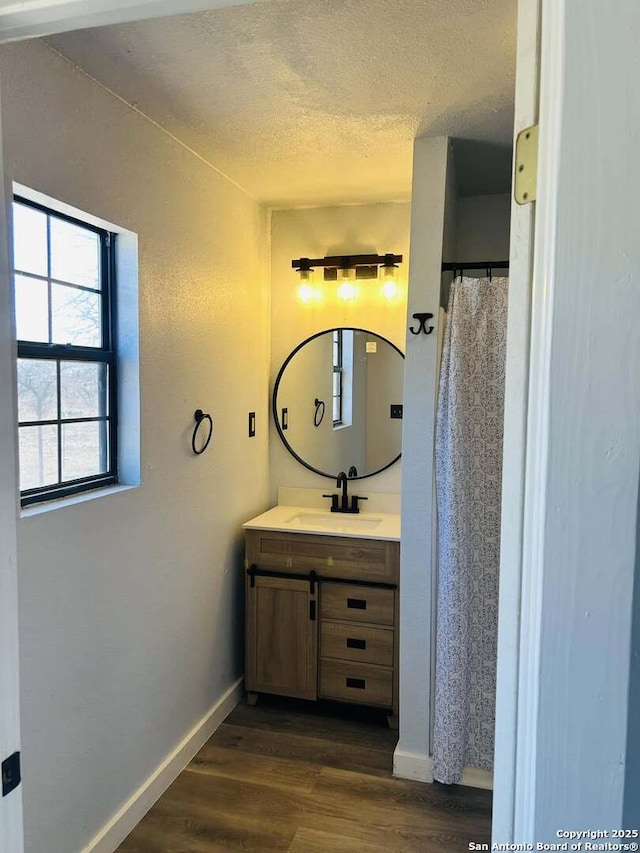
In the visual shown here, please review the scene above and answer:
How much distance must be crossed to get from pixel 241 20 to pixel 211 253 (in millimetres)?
1137

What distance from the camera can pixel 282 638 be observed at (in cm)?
280

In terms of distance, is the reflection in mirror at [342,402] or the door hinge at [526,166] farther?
the reflection in mirror at [342,402]

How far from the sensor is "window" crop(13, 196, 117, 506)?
1646 millimetres

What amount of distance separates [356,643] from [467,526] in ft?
2.82

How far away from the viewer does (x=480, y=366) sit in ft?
7.30

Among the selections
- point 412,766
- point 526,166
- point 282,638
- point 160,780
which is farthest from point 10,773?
point 282,638

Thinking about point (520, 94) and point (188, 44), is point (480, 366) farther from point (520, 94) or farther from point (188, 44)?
point (520, 94)

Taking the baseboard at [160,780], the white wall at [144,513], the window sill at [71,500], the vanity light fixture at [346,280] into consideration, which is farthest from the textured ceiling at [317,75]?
the baseboard at [160,780]

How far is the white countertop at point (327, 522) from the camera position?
107 inches

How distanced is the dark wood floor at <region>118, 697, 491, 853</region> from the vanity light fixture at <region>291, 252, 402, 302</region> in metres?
2.17

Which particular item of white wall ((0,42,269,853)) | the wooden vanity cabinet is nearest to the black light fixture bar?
white wall ((0,42,269,853))

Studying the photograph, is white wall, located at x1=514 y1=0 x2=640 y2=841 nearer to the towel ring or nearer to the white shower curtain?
the white shower curtain

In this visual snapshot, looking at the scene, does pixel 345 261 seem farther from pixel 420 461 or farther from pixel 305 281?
pixel 420 461

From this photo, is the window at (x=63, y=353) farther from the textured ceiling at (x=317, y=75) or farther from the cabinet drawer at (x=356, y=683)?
the cabinet drawer at (x=356, y=683)
